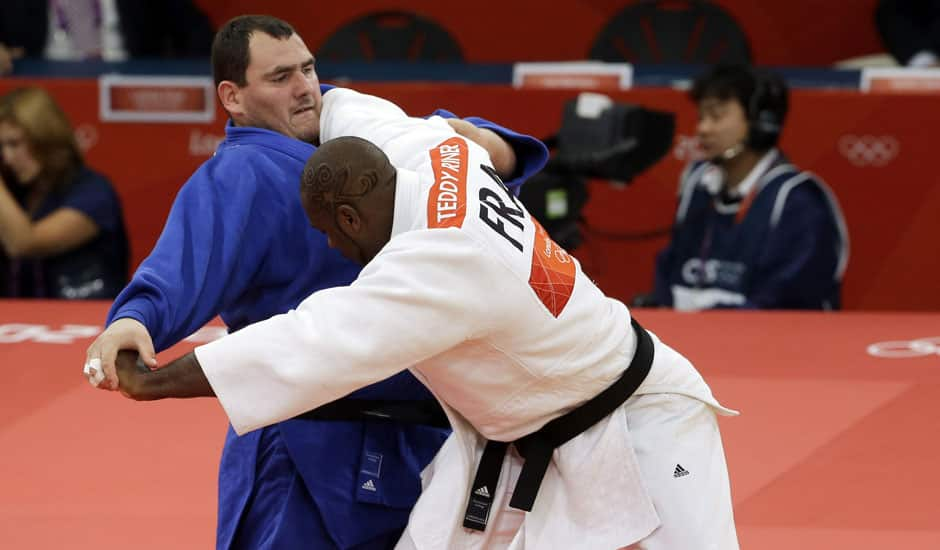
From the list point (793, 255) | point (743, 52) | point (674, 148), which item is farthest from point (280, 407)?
point (743, 52)

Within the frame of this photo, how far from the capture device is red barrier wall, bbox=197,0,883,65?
28.5 feet

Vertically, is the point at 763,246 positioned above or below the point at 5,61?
below

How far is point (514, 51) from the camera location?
29.2 feet

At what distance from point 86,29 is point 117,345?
5.30m

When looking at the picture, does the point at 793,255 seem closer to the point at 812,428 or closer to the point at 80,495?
the point at 812,428

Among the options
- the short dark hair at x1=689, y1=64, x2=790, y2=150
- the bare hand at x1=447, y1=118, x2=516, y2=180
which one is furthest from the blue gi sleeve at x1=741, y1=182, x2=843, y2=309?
the bare hand at x1=447, y1=118, x2=516, y2=180

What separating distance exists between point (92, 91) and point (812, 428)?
3.51 meters

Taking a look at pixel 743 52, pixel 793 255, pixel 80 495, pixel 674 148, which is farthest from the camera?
pixel 743 52

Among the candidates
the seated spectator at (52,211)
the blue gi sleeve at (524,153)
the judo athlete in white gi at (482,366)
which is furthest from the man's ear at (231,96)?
the seated spectator at (52,211)

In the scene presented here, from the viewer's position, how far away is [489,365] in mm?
2484

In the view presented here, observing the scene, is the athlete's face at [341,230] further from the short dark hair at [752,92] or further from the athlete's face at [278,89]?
the short dark hair at [752,92]

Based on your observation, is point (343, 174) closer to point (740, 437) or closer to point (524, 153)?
point (524, 153)

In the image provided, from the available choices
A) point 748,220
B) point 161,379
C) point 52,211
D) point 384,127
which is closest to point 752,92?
point 748,220

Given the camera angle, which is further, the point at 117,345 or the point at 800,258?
the point at 800,258
